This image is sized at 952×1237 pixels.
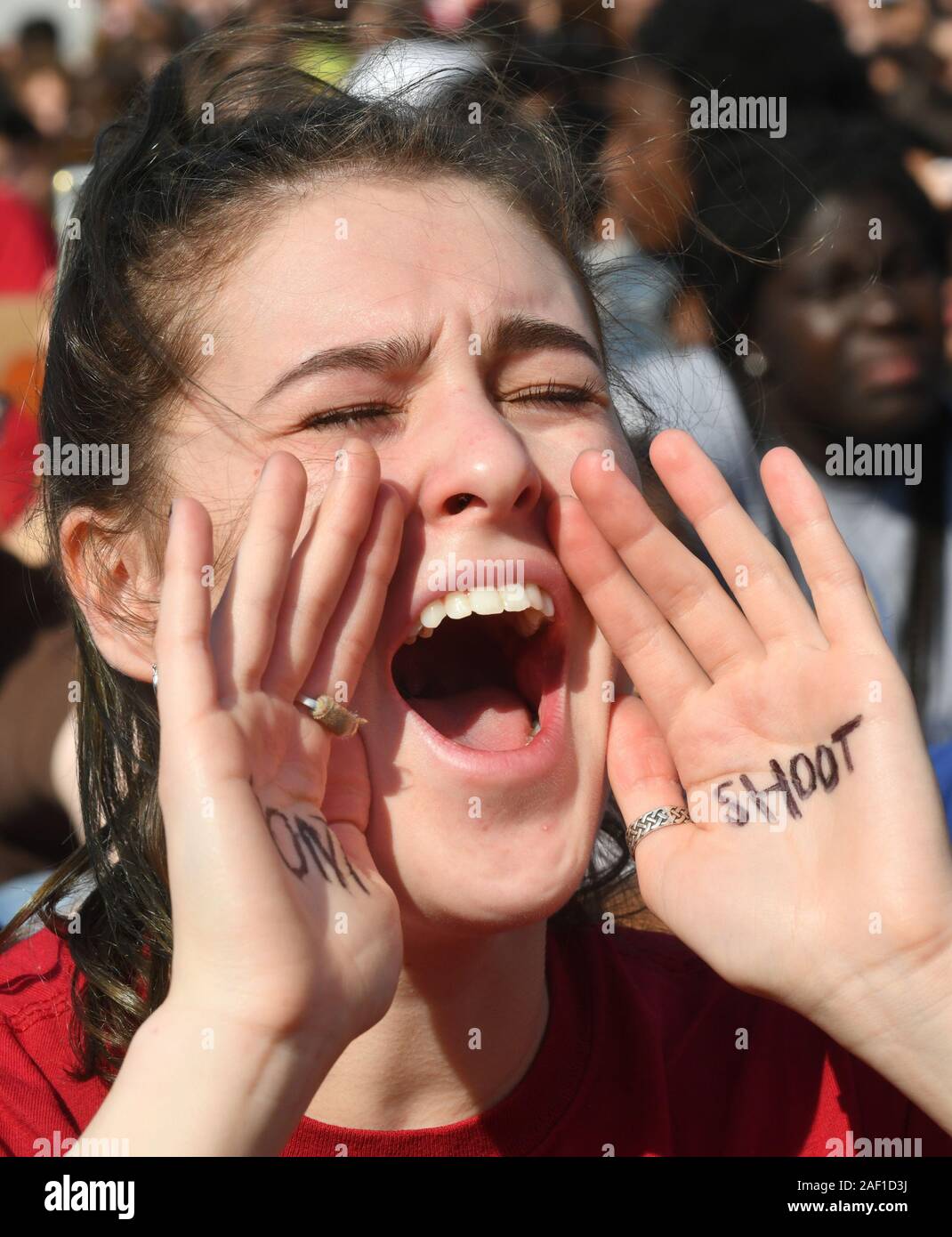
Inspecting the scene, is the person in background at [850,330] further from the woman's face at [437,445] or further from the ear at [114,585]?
the ear at [114,585]

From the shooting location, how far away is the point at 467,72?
2846mm

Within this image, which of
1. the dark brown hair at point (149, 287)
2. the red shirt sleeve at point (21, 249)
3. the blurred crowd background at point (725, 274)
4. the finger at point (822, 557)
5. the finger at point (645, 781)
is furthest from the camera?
the red shirt sleeve at point (21, 249)

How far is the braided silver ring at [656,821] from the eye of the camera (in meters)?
2.14

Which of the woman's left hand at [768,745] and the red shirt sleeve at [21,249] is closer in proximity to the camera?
the woman's left hand at [768,745]

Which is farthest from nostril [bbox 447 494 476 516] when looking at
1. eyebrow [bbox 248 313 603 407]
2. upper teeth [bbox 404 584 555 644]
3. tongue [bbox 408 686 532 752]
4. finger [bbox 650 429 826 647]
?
tongue [bbox 408 686 532 752]

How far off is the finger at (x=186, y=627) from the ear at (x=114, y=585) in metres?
0.50

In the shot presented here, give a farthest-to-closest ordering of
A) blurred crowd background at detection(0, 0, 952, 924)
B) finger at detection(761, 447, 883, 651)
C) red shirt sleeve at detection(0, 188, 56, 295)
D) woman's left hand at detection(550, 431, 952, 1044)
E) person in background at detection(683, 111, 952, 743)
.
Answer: red shirt sleeve at detection(0, 188, 56, 295) → person in background at detection(683, 111, 952, 743) → blurred crowd background at detection(0, 0, 952, 924) → finger at detection(761, 447, 883, 651) → woman's left hand at detection(550, 431, 952, 1044)

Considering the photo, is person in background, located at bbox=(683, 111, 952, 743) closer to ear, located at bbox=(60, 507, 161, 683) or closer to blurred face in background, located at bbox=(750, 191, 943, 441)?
blurred face in background, located at bbox=(750, 191, 943, 441)

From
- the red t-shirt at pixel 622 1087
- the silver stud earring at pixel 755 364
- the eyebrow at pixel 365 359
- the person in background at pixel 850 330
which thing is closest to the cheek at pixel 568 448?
the eyebrow at pixel 365 359

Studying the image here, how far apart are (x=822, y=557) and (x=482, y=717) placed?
2.13 ft

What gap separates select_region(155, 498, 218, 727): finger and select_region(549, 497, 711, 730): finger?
0.60 meters

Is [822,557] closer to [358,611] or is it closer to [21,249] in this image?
[358,611]

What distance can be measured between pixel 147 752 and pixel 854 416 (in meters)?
3.50

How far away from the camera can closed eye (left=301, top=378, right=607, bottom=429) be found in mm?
2043
